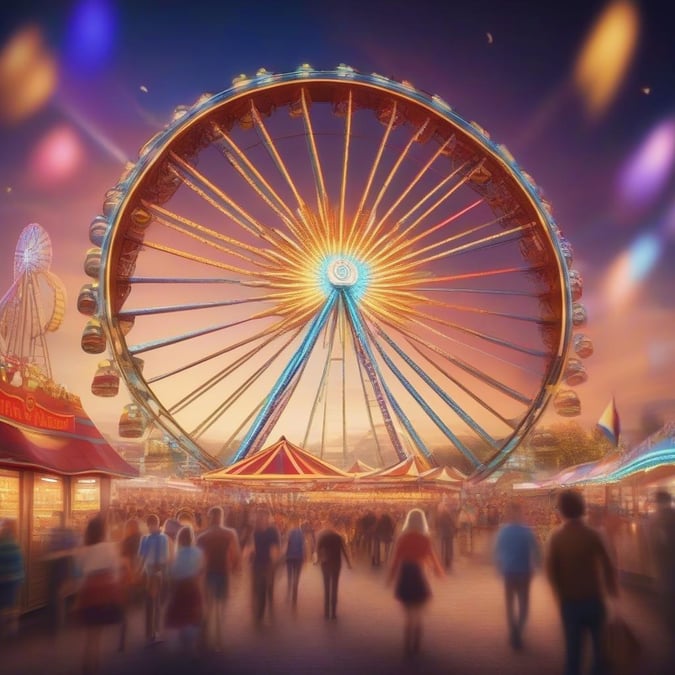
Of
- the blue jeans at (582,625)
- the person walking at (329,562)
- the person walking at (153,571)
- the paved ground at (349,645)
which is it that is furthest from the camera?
the person walking at (329,562)

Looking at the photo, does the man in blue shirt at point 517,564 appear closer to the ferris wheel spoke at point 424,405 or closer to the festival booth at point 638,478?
the festival booth at point 638,478

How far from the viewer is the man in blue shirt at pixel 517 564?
22.4 feet

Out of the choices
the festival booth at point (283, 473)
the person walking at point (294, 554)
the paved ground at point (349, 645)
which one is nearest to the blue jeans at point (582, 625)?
the paved ground at point (349, 645)

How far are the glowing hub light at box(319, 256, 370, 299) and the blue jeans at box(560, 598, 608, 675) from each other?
1266 centimetres

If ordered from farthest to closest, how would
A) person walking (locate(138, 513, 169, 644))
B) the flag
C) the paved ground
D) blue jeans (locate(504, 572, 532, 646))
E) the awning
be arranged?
the flag, the awning, person walking (locate(138, 513, 169, 644)), blue jeans (locate(504, 572, 532, 646)), the paved ground

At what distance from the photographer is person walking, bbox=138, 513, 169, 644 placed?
7395mm

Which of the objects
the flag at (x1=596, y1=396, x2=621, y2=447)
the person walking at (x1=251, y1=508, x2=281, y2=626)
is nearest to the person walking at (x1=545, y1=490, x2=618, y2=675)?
the person walking at (x1=251, y1=508, x2=281, y2=626)

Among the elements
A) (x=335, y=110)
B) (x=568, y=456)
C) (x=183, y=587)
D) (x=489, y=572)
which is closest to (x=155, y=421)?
(x=489, y=572)

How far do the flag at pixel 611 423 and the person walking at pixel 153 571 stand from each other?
9.51m

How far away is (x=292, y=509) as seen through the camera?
58.1 ft

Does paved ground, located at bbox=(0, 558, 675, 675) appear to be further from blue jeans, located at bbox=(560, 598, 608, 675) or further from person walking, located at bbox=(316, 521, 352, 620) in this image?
blue jeans, located at bbox=(560, 598, 608, 675)

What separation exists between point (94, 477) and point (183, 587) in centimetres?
565

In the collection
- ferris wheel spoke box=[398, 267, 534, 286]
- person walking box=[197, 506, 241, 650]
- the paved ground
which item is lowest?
the paved ground

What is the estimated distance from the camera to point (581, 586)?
16.4 ft
